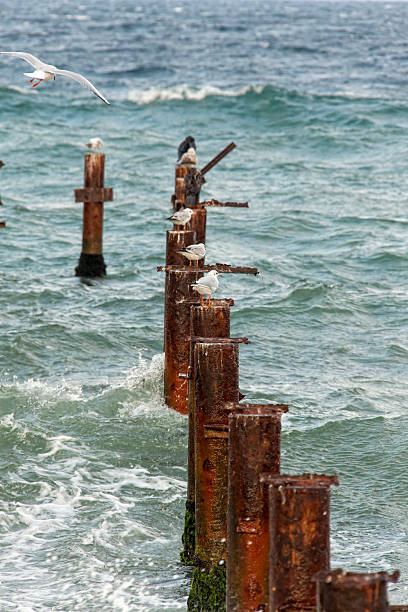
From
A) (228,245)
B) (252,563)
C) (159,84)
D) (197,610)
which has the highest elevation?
(159,84)

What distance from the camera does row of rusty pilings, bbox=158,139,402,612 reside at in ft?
15.8

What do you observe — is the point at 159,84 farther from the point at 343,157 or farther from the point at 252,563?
the point at 252,563

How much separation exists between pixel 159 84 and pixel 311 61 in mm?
12514

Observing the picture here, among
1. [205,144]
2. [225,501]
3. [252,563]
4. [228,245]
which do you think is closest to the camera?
[252,563]

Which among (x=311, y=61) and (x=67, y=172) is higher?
(x=311, y=61)

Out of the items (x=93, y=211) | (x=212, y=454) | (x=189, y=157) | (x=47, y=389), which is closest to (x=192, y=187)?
(x=189, y=157)

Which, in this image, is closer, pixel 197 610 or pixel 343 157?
pixel 197 610

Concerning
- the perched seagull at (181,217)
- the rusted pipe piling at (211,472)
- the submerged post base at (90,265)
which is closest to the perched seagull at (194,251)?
the perched seagull at (181,217)

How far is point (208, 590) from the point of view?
667 cm

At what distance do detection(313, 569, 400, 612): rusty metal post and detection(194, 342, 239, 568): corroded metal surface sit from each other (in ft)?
8.32

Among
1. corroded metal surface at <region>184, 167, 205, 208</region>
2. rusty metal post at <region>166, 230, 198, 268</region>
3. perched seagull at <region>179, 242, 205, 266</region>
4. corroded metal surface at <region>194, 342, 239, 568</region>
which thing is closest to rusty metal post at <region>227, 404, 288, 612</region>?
corroded metal surface at <region>194, 342, 239, 568</region>

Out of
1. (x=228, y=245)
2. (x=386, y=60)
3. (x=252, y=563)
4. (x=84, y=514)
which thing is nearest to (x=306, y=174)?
(x=228, y=245)

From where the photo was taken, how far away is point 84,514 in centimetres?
848

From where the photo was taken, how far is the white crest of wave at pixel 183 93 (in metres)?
40.7
